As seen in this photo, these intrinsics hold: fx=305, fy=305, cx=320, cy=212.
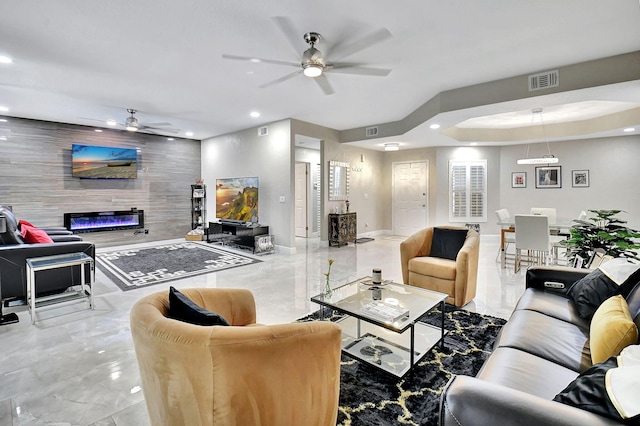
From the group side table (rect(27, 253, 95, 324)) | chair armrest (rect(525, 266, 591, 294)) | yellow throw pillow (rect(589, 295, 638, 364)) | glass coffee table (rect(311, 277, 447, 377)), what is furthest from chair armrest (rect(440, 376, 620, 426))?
side table (rect(27, 253, 95, 324))

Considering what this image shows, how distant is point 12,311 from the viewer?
10.8 ft

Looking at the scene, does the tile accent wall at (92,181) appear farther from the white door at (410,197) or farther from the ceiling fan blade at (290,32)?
the ceiling fan blade at (290,32)

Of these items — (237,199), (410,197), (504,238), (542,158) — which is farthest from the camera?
(410,197)

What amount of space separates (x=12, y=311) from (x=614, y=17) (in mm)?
6522

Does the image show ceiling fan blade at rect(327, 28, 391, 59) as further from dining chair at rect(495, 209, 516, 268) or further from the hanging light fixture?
the hanging light fixture

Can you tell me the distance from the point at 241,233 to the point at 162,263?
5.47 feet

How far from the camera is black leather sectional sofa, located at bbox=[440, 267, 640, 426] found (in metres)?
0.93

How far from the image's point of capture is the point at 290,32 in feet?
9.44

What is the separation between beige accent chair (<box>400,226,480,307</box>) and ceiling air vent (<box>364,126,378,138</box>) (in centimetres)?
373

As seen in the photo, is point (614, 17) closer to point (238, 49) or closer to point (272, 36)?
point (272, 36)

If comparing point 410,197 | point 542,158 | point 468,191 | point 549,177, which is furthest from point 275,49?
point 549,177

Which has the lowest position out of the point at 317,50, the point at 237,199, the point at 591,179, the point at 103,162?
the point at 237,199

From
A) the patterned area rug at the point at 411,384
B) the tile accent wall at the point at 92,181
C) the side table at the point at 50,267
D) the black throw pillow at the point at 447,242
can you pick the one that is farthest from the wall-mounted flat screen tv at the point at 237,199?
the patterned area rug at the point at 411,384

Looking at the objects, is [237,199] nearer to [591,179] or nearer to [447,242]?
[447,242]
